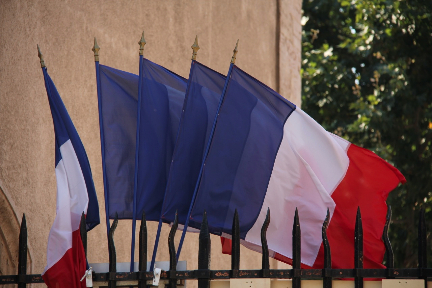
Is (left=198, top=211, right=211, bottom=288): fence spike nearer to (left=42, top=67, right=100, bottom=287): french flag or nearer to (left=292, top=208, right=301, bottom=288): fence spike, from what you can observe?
(left=292, top=208, right=301, bottom=288): fence spike

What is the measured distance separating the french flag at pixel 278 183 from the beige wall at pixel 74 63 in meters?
1.97

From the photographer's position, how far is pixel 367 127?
48.0ft

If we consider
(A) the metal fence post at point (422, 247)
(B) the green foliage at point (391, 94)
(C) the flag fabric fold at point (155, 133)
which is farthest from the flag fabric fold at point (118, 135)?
(B) the green foliage at point (391, 94)

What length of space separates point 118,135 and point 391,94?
1067cm

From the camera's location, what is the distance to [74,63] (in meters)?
6.37

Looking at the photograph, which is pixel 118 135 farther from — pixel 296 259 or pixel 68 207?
pixel 296 259

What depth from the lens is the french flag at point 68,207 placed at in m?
4.01

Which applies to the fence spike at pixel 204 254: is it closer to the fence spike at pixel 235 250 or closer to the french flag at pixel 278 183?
the fence spike at pixel 235 250

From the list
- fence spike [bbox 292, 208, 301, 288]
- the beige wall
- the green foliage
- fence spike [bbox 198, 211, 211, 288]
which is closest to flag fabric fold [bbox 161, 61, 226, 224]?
fence spike [bbox 198, 211, 211, 288]

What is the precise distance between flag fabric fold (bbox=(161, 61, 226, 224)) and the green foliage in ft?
32.0

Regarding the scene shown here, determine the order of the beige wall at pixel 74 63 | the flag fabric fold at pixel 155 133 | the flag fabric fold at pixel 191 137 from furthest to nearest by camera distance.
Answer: the beige wall at pixel 74 63 < the flag fabric fold at pixel 155 133 < the flag fabric fold at pixel 191 137

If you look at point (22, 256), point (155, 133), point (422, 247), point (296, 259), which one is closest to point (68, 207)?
point (22, 256)

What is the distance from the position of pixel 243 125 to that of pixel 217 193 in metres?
0.53

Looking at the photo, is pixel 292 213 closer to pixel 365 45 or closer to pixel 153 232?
pixel 153 232
